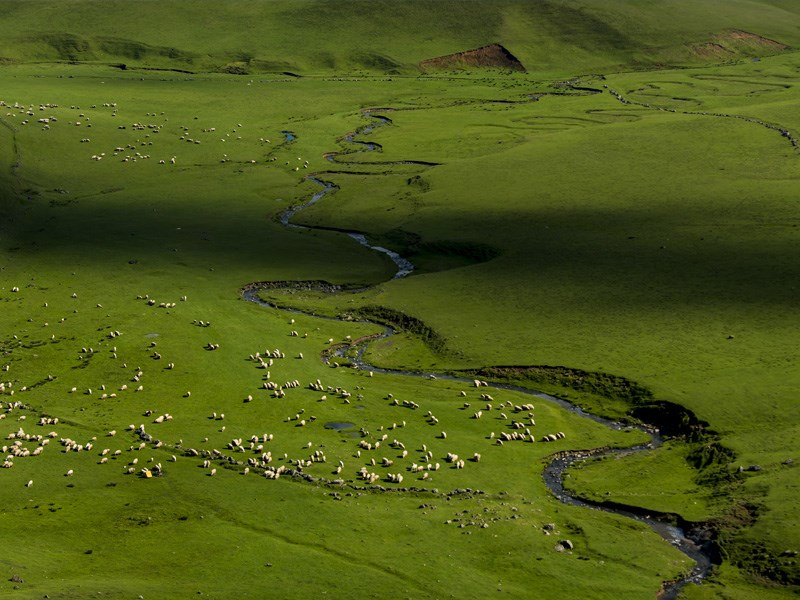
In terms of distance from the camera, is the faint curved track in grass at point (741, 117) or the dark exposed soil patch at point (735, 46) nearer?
the faint curved track in grass at point (741, 117)

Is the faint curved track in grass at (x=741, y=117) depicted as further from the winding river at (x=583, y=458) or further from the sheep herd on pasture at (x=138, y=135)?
the winding river at (x=583, y=458)

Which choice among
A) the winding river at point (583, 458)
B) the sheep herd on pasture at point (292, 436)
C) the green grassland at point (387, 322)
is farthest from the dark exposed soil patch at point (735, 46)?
the sheep herd on pasture at point (292, 436)

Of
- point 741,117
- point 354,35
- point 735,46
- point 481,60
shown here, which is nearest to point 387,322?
point 741,117

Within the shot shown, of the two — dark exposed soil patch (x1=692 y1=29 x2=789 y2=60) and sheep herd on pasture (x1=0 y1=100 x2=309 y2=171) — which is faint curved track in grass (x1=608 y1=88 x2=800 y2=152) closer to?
dark exposed soil patch (x1=692 y1=29 x2=789 y2=60)

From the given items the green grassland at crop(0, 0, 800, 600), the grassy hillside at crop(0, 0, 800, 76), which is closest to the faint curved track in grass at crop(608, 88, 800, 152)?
the green grassland at crop(0, 0, 800, 600)

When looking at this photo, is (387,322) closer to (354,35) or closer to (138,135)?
(138,135)

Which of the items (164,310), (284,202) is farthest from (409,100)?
(164,310)
